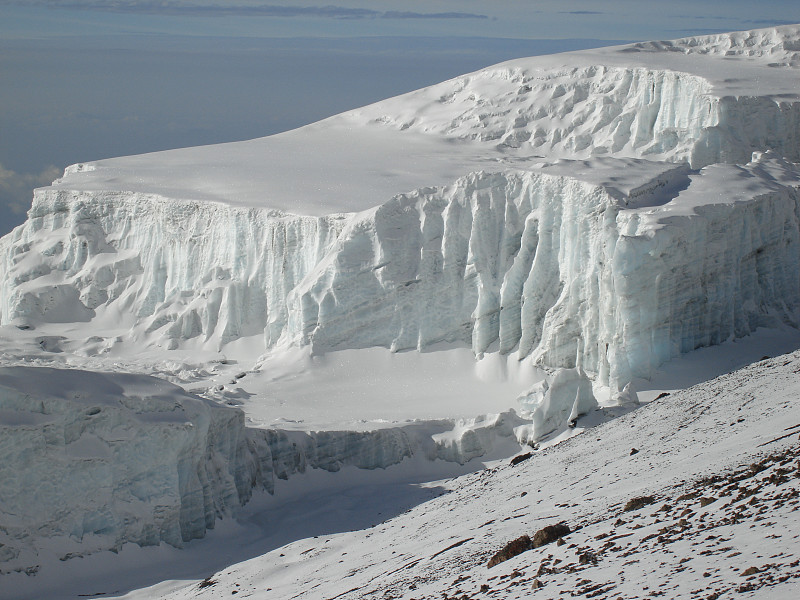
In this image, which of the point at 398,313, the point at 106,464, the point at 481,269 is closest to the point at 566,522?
the point at 106,464

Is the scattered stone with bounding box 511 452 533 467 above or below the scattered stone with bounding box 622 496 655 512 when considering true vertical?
below

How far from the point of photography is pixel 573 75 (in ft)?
230

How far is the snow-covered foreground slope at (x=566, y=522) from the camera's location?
19344mm

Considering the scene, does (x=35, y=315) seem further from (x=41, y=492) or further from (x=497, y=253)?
(x=41, y=492)

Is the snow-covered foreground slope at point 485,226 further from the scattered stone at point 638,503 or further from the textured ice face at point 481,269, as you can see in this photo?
the scattered stone at point 638,503

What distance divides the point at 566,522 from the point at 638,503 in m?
1.69

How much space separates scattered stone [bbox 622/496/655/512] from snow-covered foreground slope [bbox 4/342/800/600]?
95 millimetres

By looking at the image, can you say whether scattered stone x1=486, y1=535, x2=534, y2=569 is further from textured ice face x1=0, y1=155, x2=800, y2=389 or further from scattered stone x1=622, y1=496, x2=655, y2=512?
textured ice face x1=0, y1=155, x2=800, y2=389

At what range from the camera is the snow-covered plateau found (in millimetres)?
33250

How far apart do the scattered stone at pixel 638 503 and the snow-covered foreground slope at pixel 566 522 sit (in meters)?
0.10

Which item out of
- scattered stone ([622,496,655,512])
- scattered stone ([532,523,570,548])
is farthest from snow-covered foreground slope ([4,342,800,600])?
scattered stone ([532,523,570,548])

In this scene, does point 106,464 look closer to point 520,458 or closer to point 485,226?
point 520,458

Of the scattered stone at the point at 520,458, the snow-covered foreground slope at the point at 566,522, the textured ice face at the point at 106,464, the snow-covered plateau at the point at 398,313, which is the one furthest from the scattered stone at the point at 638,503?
the textured ice face at the point at 106,464

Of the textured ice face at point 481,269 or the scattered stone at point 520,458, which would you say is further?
the textured ice face at point 481,269
